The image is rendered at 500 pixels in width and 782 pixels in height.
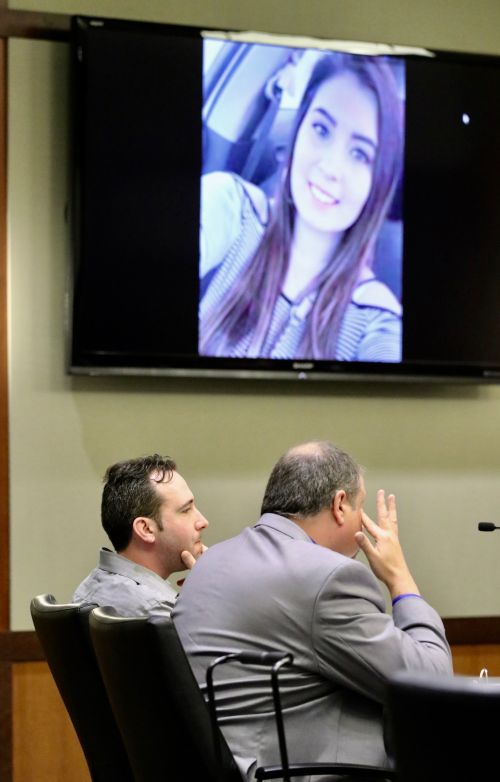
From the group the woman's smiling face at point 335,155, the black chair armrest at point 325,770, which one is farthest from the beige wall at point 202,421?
the black chair armrest at point 325,770

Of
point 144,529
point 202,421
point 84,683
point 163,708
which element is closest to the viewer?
point 163,708

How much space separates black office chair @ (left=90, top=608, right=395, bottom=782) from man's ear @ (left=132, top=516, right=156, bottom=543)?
0.86 metres

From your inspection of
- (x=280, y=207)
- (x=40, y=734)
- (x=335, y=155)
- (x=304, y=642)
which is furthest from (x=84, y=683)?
(x=335, y=155)

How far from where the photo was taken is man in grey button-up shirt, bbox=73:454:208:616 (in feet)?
10.5

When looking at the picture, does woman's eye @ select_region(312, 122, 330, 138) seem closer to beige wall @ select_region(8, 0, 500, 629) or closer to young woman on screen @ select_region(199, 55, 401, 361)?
young woman on screen @ select_region(199, 55, 401, 361)

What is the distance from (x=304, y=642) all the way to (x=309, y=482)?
46 centimetres

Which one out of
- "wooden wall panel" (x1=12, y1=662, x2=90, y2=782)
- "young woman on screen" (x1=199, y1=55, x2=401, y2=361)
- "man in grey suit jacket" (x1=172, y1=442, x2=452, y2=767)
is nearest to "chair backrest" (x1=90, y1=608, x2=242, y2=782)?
"man in grey suit jacket" (x1=172, y1=442, x2=452, y2=767)

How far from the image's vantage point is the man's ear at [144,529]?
3285 mm

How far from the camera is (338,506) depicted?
9.34 ft

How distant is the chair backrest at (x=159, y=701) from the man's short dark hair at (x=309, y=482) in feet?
1.93

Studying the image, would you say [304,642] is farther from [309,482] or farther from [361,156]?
[361,156]

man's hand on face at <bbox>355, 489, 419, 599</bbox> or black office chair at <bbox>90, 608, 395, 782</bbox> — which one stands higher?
man's hand on face at <bbox>355, 489, 419, 599</bbox>

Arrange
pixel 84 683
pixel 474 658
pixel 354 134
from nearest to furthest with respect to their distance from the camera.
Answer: pixel 84 683 → pixel 354 134 → pixel 474 658

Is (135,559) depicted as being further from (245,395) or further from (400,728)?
(400,728)
